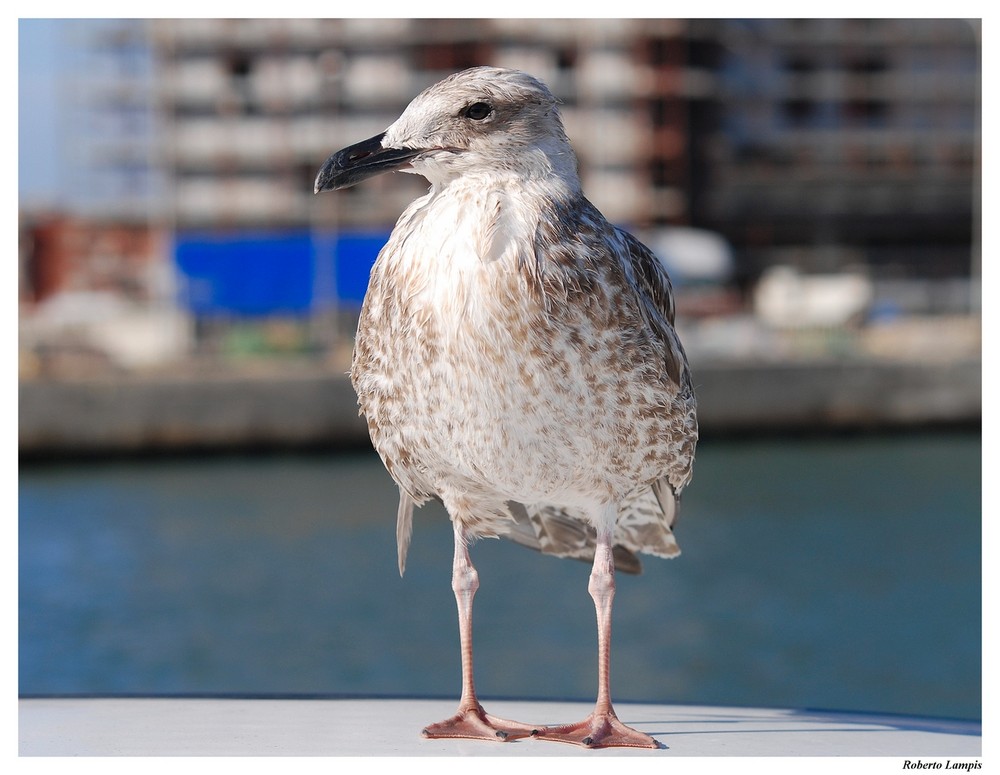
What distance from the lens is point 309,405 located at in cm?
3981

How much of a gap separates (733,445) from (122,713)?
36778mm

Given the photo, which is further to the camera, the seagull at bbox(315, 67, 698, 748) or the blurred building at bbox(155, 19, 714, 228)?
the blurred building at bbox(155, 19, 714, 228)

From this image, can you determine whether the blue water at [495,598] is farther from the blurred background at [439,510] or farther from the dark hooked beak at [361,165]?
the dark hooked beak at [361,165]

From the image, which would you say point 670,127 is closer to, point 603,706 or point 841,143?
point 841,143

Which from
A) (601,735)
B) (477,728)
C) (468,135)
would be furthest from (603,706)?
(468,135)

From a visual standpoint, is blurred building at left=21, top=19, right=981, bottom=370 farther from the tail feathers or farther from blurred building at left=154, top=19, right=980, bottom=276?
the tail feathers

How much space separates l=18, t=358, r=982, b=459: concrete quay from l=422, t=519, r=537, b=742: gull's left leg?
31.5 meters

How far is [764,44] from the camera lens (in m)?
63.6

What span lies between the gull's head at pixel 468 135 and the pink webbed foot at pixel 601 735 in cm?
216

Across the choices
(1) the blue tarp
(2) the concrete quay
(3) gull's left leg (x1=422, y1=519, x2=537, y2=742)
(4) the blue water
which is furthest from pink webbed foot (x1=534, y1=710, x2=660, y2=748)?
(1) the blue tarp

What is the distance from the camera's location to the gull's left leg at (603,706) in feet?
17.8

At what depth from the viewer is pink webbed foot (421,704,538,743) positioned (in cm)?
553

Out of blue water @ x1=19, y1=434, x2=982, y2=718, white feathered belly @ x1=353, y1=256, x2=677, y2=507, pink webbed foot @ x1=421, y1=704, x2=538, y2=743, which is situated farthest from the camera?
blue water @ x1=19, y1=434, x2=982, y2=718
